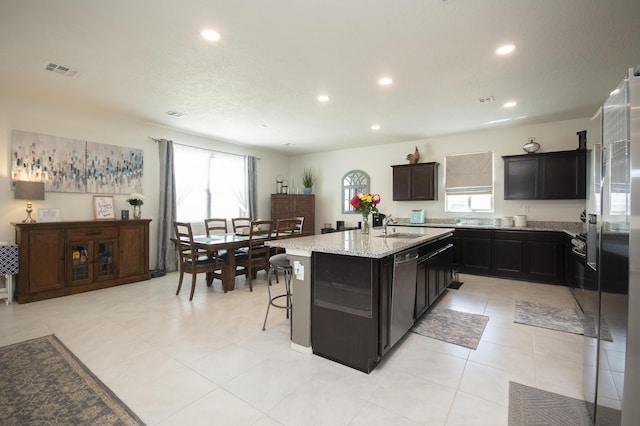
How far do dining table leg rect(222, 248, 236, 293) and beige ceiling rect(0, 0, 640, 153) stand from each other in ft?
7.17

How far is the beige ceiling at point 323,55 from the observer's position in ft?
7.13

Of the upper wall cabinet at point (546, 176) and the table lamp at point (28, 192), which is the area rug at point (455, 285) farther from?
the table lamp at point (28, 192)

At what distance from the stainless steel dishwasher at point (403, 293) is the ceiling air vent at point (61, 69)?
3865mm

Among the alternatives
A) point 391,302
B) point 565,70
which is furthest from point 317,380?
point 565,70

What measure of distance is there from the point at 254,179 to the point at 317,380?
18.2ft

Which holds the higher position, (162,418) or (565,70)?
(565,70)

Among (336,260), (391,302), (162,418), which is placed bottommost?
(162,418)

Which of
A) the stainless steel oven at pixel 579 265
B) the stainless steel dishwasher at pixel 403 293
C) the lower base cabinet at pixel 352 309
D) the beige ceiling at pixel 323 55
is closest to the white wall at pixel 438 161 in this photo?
the beige ceiling at pixel 323 55

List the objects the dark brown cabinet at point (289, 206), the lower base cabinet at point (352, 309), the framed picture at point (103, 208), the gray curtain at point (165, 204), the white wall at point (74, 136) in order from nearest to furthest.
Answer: the lower base cabinet at point (352, 309), the white wall at point (74, 136), the framed picture at point (103, 208), the gray curtain at point (165, 204), the dark brown cabinet at point (289, 206)

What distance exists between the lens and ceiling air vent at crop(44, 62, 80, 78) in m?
3.01

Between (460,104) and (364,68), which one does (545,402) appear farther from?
(460,104)

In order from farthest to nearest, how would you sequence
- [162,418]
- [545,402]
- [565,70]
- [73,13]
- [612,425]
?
[565,70], [73,13], [545,402], [162,418], [612,425]

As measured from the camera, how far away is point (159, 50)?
272cm

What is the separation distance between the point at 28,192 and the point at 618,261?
5.75 metres
